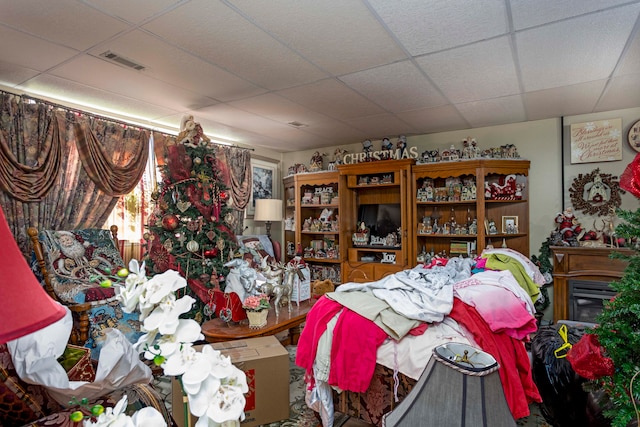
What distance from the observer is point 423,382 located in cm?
84

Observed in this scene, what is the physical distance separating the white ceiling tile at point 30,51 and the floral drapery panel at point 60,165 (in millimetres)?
658

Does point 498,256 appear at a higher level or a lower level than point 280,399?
higher

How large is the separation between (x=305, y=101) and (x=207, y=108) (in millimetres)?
1076

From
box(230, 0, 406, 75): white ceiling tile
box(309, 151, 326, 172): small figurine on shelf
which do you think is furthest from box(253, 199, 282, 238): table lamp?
box(230, 0, 406, 75): white ceiling tile

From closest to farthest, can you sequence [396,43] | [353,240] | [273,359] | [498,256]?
1. [273,359]
2. [396,43]
3. [498,256]
4. [353,240]

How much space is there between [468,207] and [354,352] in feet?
11.3

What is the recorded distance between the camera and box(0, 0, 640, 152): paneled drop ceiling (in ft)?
6.52

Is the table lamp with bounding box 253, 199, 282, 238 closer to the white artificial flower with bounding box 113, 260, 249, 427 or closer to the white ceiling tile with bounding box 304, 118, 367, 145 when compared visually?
the white ceiling tile with bounding box 304, 118, 367, 145

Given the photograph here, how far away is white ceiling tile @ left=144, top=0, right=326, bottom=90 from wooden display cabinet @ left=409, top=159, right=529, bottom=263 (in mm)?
2429

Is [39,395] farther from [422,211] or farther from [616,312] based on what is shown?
[422,211]

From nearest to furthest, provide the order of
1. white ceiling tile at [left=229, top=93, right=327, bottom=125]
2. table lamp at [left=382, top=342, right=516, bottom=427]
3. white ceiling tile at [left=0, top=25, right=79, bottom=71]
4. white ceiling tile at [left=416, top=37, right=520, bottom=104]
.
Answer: table lamp at [left=382, top=342, right=516, bottom=427] → white ceiling tile at [left=0, top=25, right=79, bottom=71] → white ceiling tile at [left=416, top=37, right=520, bottom=104] → white ceiling tile at [left=229, top=93, right=327, bottom=125]

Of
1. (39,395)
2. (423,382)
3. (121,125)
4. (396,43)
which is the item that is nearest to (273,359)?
(39,395)

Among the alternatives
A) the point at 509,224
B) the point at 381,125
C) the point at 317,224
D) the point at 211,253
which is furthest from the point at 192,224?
the point at 509,224

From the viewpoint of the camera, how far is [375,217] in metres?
5.22
